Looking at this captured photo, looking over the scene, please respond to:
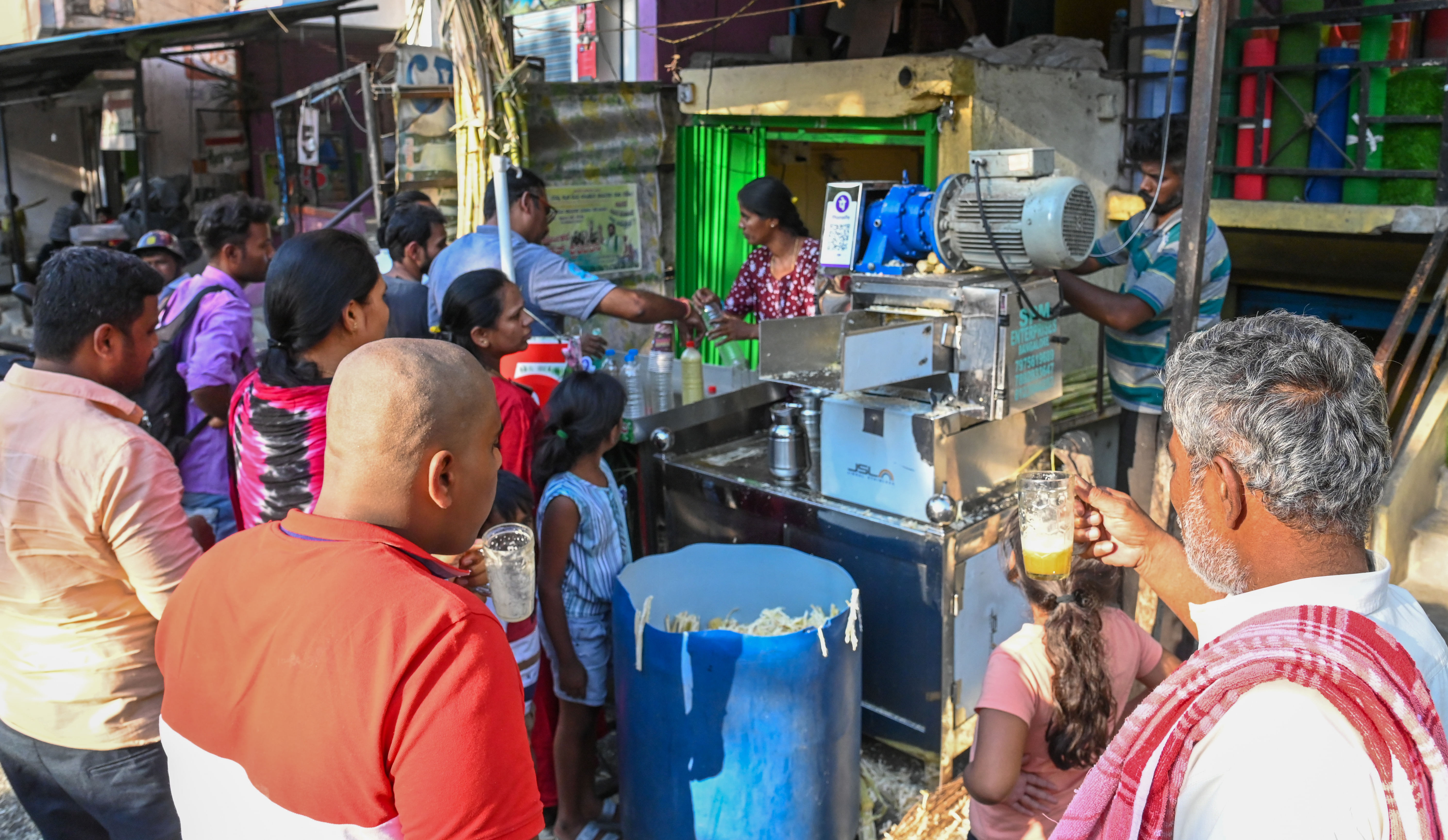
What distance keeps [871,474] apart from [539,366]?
1495 millimetres

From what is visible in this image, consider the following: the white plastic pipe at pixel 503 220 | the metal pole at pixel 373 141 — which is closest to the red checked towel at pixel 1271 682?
the white plastic pipe at pixel 503 220

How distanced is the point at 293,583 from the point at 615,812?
7.84 ft

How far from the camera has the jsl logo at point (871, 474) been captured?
3461 mm

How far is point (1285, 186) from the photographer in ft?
18.5

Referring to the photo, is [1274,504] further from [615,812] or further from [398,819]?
[615,812]

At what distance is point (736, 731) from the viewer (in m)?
2.84

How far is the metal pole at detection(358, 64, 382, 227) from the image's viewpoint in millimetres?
6258

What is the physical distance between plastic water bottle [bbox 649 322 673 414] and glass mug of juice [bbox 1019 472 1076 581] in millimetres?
2700

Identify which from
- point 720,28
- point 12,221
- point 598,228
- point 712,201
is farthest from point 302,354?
point 12,221

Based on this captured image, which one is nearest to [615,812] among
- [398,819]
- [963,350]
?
[963,350]

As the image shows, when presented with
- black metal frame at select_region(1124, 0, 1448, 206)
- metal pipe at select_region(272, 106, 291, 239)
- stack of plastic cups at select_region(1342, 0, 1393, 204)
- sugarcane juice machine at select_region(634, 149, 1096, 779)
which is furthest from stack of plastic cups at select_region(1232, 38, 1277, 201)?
metal pipe at select_region(272, 106, 291, 239)

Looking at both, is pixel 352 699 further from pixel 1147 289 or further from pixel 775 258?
pixel 775 258

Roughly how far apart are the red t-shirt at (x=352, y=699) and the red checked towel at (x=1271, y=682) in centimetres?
78

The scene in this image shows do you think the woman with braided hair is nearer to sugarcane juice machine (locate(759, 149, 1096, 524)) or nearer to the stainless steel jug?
sugarcane juice machine (locate(759, 149, 1096, 524))
